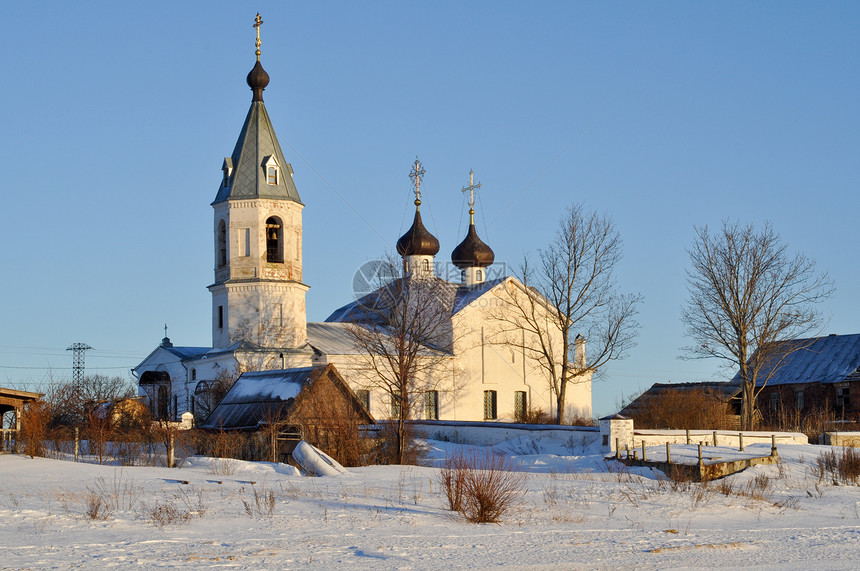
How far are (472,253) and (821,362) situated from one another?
15.4m

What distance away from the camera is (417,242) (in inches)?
1710

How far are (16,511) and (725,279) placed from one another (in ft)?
90.6

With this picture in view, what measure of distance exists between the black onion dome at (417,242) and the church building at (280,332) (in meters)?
2.30

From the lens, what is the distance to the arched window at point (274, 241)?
36031 millimetres

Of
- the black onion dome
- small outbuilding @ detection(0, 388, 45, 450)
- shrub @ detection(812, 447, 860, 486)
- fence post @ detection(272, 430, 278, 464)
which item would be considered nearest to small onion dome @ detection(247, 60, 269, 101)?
the black onion dome

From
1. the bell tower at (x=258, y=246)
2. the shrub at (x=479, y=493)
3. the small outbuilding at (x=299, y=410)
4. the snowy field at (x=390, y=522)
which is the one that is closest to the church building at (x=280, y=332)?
the bell tower at (x=258, y=246)

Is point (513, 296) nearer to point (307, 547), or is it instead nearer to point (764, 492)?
point (764, 492)

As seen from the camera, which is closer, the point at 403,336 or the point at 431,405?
the point at 403,336

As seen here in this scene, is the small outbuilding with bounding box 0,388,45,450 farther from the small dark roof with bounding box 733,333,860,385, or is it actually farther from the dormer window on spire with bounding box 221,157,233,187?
the small dark roof with bounding box 733,333,860,385

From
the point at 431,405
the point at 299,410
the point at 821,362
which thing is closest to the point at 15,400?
the point at 299,410

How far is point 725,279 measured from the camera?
35.4 meters

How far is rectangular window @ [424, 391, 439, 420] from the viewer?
39.1 metres

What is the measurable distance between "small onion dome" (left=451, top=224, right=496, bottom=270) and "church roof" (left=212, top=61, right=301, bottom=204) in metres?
10.9

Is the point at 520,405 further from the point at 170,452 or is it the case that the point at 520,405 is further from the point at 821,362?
the point at 170,452
